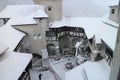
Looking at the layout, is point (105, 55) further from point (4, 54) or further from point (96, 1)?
point (96, 1)

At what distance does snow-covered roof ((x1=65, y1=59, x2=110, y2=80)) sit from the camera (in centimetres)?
1207

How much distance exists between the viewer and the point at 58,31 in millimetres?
24766

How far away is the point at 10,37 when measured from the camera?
17.8 m

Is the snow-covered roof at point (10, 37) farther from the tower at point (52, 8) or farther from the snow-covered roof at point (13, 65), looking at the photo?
the tower at point (52, 8)

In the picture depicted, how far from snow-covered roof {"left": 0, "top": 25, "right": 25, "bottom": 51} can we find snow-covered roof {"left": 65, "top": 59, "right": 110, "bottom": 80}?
19.6 ft

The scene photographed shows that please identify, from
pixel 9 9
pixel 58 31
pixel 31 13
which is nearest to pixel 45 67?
pixel 58 31

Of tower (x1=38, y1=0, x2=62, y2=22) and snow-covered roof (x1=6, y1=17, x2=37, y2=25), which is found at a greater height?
tower (x1=38, y1=0, x2=62, y2=22)

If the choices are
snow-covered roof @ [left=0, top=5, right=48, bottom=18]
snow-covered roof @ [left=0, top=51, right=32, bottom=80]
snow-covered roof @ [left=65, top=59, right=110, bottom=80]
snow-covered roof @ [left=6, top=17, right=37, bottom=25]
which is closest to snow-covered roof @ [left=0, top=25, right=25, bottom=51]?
snow-covered roof @ [left=6, top=17, right=37, bottom=25]

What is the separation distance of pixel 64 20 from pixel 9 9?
8.34 metres

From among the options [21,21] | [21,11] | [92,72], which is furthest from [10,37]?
[92,72]

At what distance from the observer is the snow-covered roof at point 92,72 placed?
39.6ft

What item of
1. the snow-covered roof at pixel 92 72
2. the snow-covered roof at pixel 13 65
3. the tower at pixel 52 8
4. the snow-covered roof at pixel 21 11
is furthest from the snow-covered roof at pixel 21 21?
the snow-covered roof at pixel 13 65

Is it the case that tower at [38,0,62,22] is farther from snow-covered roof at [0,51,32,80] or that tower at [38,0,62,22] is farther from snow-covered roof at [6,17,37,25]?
snow-covered roof at [0,51,32,80]

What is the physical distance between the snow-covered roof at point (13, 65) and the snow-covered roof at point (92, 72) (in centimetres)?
440
